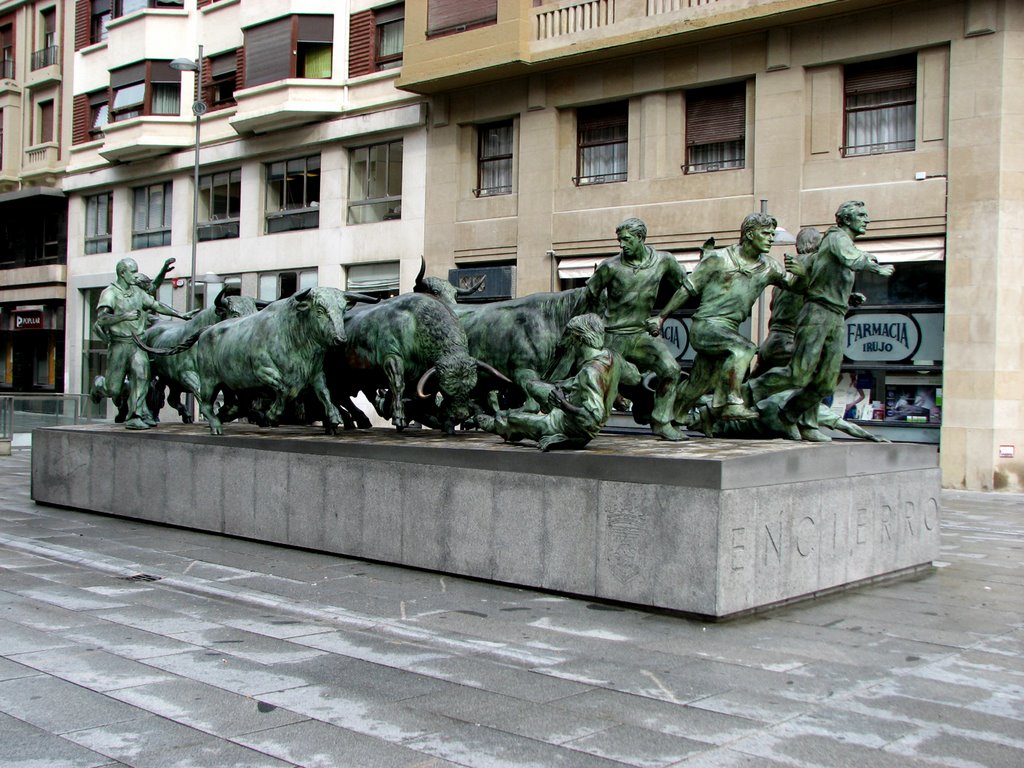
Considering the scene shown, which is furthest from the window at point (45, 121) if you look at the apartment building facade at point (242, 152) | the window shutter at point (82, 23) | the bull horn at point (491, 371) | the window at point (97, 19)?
the bull horn at point (491, 371)

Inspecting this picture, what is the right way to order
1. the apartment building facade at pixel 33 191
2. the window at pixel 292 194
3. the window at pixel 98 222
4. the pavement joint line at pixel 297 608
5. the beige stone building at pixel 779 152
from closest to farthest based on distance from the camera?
the pavement joint line at pixel 297 608
the beige stone building at pixel 779 152
the window at pixel 292 194
the window at pixel 98 222
the apartment building facade at pixel 33 191

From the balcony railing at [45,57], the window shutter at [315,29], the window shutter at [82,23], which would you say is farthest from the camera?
the balcony railing at [45,57]

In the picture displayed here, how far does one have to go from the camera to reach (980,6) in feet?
63.9

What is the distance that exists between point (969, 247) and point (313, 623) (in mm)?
15528

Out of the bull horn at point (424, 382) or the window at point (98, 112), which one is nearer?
the bull horn at point (424, 382)

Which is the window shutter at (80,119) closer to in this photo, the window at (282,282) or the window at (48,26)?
the window at (48,26)

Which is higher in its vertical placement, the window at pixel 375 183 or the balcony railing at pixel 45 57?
the balcony railing at pixel 45 57

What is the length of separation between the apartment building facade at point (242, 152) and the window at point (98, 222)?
0.23ft

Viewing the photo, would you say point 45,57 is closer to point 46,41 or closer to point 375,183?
point 46,41

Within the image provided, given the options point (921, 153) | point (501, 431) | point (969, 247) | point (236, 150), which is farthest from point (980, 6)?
point (236, 150)

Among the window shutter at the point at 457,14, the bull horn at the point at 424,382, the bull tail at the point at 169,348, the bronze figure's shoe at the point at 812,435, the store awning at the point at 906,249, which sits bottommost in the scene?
the bronze figure's shoe at the point at 812,435

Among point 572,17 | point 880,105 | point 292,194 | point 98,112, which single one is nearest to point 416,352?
point 880,105

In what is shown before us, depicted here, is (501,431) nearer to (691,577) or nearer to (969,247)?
(691,577)

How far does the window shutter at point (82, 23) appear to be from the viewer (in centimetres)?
4025
